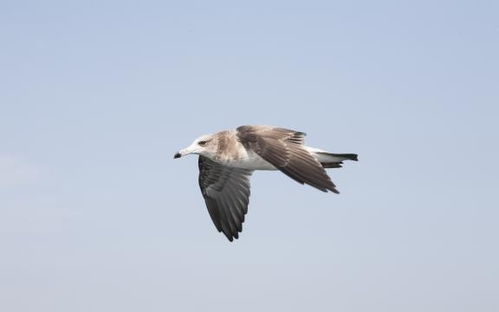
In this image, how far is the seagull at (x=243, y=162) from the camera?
1573 cm

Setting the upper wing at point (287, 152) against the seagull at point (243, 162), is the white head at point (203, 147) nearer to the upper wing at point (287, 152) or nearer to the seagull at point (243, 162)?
the seagull at point (243, 162)

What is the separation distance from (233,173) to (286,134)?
3250 mm

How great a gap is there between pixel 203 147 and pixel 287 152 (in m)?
2.34

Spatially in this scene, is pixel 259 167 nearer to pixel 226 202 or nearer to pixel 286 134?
pixel 286 134

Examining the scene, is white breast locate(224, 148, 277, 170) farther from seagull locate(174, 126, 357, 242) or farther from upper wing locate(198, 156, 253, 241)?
upper wing locate(198, 156, 253, 241)

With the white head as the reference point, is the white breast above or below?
below

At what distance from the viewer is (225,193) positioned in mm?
20422

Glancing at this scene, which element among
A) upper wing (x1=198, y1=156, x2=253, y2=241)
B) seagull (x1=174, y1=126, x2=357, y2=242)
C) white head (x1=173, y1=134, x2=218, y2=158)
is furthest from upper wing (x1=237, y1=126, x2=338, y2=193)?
upper wing (x1=198, y1=156, x2=253, y2=241)

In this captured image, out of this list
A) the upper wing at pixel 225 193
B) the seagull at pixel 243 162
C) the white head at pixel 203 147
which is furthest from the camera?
the upper wing at pixel 225 193

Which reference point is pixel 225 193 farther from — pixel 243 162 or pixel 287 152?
pixel 287 152

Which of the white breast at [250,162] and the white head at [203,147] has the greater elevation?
the white head at [203,147]

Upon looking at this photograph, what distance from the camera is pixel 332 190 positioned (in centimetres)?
1457

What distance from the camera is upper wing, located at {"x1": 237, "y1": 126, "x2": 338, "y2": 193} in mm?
15141

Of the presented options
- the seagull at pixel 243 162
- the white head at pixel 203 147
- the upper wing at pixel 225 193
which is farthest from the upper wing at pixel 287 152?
the upper wing at pixel 225 193
